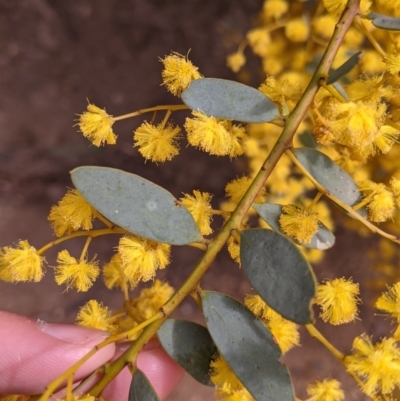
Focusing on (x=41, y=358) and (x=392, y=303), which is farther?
(x=41, y=358)

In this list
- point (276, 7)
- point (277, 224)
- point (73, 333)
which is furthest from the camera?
point (276, 7)

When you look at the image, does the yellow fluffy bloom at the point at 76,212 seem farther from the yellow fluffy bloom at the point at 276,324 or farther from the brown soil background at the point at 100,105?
the brown soil background at the point at 100,105

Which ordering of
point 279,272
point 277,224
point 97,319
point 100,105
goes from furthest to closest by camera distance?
point 100,105, point 97,319, point 277,224, point 279,272

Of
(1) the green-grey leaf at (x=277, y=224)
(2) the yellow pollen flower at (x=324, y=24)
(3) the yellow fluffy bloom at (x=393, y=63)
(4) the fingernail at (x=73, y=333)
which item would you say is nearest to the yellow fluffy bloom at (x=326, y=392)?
(1) the green-grey leaf at (x=277, y=224)

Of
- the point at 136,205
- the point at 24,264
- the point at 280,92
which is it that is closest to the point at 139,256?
the point at 136,205

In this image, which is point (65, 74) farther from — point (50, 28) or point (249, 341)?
point (249, 341)

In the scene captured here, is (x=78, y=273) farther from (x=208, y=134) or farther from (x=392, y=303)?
(x=392, y=303)

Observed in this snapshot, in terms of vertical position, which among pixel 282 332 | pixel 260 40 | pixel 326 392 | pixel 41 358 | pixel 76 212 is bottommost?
pixel 41 358
